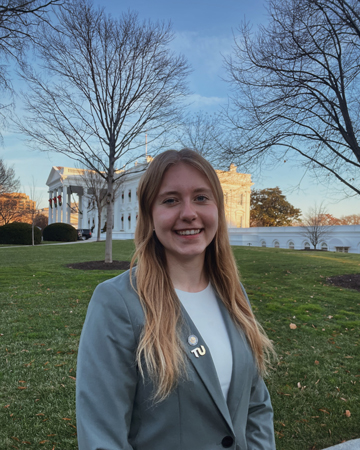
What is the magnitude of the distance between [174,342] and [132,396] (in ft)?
0.84

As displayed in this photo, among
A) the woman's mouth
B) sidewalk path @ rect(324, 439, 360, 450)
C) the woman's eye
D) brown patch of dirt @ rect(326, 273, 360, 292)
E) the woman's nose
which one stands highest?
the woman's eye

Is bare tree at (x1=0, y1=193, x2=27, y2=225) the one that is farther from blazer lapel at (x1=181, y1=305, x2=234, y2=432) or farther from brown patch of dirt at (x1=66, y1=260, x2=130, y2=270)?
blazer lapel at (x1=181, y1=305, x2=234, y2=432)

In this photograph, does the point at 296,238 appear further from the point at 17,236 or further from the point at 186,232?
the point at 186,232

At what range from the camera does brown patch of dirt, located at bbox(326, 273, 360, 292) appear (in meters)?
Answer: 9.88

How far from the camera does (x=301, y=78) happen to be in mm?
9703

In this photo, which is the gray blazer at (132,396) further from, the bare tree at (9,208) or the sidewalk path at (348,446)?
the bare tree at (9,208)

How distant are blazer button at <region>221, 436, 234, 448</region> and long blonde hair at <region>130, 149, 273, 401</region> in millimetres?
355

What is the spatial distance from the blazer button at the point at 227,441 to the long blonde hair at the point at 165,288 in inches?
14.0

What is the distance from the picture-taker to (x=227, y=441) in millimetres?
1439

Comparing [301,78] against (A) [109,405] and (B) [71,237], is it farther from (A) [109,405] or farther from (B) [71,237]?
(B) [71,237]

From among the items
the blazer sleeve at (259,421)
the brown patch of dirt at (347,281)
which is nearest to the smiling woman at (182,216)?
Result: the blazer sleeve at (259,421)

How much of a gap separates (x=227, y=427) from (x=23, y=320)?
5645 mm

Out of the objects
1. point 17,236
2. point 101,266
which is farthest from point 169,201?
point 17,236

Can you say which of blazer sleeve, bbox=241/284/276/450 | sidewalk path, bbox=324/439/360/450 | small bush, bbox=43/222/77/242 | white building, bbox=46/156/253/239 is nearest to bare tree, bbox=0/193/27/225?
white building, bbox=46/156/253/239
